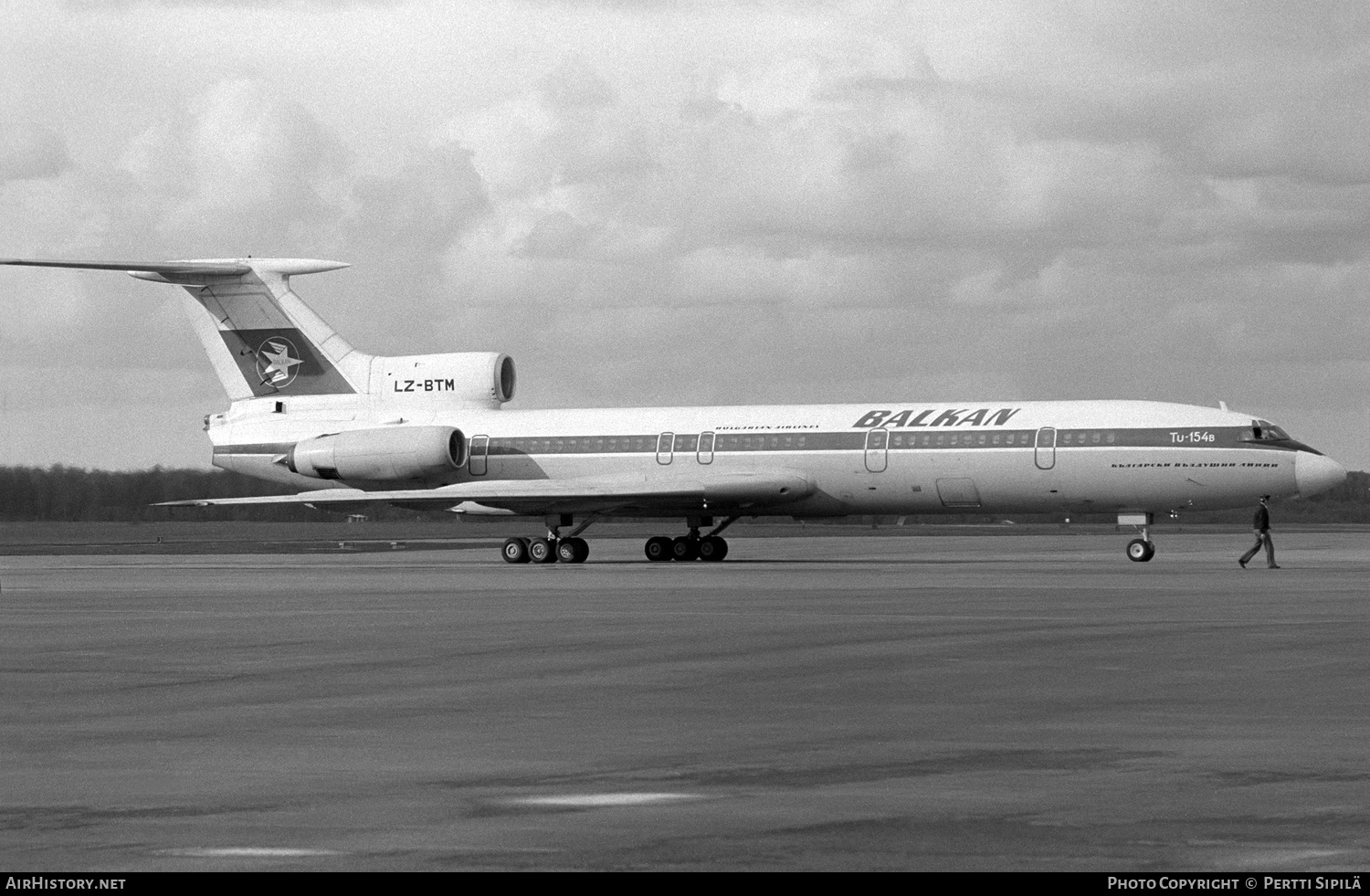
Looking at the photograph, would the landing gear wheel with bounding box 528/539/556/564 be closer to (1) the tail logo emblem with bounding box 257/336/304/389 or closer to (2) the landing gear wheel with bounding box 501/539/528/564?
(2) the landing gear wheel with bounding box 501/539/528/564

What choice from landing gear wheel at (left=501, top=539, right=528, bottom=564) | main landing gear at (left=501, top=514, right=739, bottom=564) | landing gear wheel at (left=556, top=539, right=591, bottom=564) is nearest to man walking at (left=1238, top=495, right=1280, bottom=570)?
main landing gear at (left=501, top=514, right=739, bottom=564)

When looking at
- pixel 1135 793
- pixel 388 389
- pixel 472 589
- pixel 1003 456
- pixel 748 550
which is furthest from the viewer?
pixel 748 550

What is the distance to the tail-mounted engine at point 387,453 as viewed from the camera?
4922cm

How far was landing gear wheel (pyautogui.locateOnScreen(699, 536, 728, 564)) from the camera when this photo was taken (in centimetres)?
4844

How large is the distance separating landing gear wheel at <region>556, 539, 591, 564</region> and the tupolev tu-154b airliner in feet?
0.15

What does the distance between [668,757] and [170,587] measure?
78.6 feet

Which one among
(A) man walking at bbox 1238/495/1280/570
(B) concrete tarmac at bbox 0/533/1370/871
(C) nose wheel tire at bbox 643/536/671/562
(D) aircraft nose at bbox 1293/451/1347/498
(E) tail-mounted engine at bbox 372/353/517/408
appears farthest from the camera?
(E) tail-mounted engine at bbox 372/353/517/408

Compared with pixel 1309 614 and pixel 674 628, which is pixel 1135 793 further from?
pixel 1309 614

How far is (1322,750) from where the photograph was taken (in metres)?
11.1

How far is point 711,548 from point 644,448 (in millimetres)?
2974

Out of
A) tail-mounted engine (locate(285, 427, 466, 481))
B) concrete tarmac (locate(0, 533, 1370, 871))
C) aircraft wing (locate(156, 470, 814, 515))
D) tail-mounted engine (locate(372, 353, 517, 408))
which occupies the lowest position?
concrete tarmac (locate(0, 533, 1370, 871))

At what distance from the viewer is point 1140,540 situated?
1719 inches
